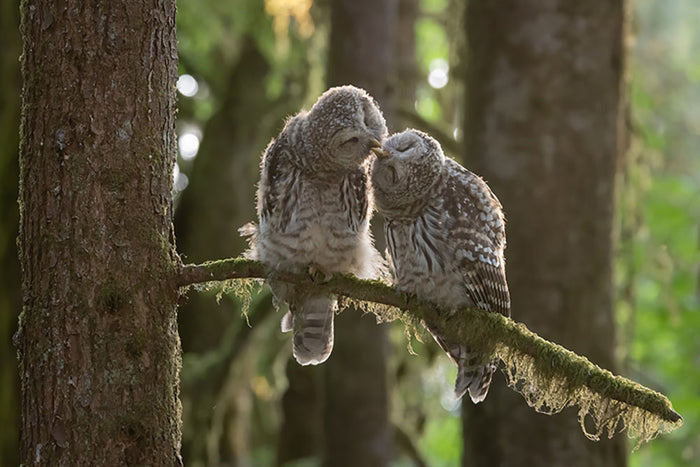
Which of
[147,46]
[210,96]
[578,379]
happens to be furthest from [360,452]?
[210,96]

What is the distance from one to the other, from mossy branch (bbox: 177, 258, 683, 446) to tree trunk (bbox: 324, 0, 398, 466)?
3516 millimetres

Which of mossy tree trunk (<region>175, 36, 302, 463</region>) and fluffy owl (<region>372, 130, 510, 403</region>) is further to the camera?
mossy tree trunk (<region>175, 36, 302, 463</region>)

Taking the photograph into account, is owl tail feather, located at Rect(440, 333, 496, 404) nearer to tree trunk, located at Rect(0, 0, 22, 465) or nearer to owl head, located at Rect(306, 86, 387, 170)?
owl head, located at Rect(306, 86, 387, 170)

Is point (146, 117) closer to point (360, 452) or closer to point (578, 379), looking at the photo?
point (578, 379)

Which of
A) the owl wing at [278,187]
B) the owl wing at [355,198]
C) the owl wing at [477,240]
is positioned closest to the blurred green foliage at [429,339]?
the owl wing at [477,240]

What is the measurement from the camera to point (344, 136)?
3.18 metres

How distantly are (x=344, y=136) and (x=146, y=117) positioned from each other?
0.96m

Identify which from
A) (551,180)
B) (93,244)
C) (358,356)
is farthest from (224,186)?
(93,244)

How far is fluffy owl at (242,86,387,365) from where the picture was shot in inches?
128

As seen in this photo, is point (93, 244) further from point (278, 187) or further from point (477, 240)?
point (477, 240)

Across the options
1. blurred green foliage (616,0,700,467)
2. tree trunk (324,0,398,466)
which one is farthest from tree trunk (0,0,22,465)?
blurred green foliage (616,0,700,467)

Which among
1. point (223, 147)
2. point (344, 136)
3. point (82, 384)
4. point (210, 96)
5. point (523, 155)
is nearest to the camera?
point (82, 384)

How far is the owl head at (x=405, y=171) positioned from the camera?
10.7 feet

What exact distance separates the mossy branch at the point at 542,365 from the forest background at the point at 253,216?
6.53ft
